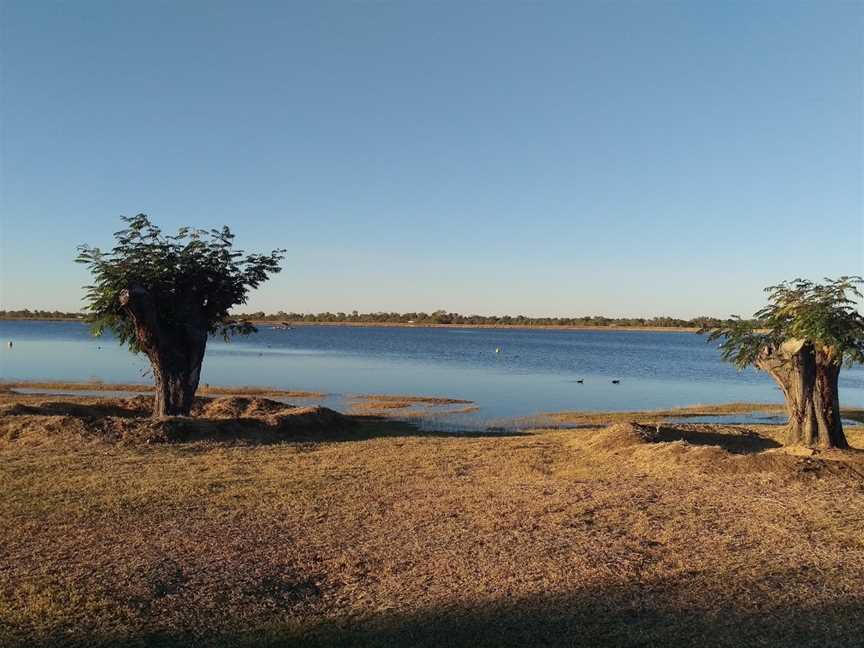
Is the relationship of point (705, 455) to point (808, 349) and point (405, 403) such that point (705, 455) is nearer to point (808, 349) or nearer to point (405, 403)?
point (808, 349)

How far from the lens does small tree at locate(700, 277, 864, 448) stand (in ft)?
46.2

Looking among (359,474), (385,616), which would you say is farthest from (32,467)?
(385,616)

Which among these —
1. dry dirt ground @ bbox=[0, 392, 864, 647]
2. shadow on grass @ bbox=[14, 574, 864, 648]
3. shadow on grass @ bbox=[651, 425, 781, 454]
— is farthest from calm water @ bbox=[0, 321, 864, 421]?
shadow on grass @ bbox=[14, 574, 864, 648]

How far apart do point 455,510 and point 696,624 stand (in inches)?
173

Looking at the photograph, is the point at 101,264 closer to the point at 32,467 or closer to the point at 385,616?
the point at 32,467

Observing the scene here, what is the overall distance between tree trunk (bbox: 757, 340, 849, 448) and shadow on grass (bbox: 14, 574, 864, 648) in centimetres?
933

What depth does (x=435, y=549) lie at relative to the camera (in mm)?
8297

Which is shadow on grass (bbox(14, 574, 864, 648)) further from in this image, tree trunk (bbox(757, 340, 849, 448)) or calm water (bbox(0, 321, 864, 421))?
calm water (bbox(0, 321, 864, 421))

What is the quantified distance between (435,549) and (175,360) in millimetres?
14005

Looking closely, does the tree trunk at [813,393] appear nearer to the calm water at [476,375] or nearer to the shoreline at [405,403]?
the shoreline at [405,403]

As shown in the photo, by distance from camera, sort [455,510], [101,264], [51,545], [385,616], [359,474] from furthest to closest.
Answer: [101,264] < [359,474] < [455,510] < [51,545] < [385,616]

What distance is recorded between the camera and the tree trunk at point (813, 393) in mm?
14844

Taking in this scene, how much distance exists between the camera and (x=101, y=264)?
20.2 meters

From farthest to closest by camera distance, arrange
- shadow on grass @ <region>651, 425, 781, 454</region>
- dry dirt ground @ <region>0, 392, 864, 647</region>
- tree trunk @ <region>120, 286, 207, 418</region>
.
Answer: tree trunk @ <region>120, 286, 207, 418</region>, shadow on grass @ <region>651, 425, 781, 454</region>, dry dirt ground @ <region>0, 392, 864, 647</region>
